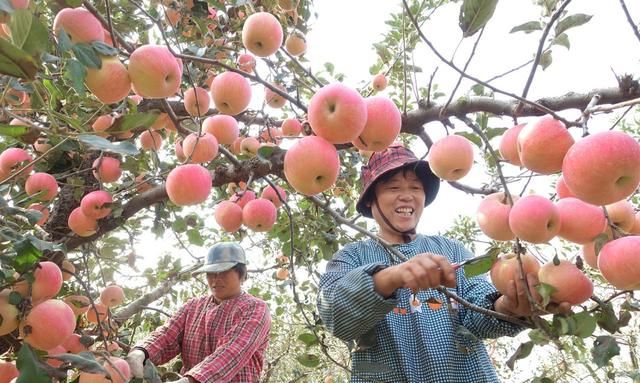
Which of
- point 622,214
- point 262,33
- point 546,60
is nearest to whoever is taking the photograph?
point 622,214

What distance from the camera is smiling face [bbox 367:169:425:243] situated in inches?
80.2

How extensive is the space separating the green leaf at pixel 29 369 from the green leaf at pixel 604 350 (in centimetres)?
119

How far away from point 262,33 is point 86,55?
1.01m

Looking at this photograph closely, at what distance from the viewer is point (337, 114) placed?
1.20 metres

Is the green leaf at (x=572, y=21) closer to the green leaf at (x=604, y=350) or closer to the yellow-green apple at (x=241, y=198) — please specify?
the green leaf at (x=604, y=350)

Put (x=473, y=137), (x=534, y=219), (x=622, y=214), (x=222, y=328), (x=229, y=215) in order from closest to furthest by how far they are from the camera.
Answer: (x=534, y=219) < (x=622, y=214) < (x=473, y=137) < (x=229, y=215) < (x=222, y=328)

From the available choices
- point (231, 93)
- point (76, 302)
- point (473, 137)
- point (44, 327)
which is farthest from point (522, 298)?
point (76, 302)

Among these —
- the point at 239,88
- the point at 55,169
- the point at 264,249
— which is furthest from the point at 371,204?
the point at 264,249

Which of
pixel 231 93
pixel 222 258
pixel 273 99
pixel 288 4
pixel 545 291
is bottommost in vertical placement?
pixel 545 291

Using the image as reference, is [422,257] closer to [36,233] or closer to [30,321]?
[30,321]

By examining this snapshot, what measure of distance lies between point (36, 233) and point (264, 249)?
3597 mm

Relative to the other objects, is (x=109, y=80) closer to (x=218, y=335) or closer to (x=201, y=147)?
(x=201, y=147)

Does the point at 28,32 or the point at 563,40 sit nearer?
the point at 28,32

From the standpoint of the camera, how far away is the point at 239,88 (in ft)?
6.73
